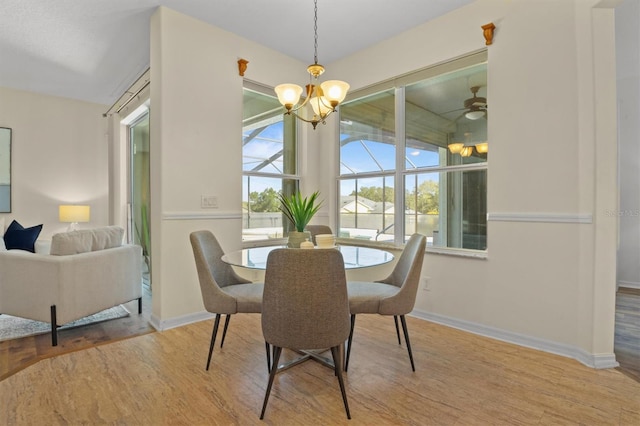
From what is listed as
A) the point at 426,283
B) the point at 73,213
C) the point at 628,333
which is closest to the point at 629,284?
the point at 628,333

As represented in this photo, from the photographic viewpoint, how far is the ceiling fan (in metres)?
2.74

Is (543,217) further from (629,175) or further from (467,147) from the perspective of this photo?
(629,175)

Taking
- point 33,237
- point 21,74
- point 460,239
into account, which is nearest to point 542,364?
point 460,239

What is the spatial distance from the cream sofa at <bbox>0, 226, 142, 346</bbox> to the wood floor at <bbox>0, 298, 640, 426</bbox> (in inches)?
17.4

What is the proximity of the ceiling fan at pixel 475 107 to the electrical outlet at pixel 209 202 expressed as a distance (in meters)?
2.42

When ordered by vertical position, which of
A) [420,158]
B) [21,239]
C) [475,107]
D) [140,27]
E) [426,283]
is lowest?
[426,283]

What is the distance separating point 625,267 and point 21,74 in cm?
774

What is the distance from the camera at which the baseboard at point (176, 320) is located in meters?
2.74

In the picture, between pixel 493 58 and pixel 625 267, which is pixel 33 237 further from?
pixel 625 267

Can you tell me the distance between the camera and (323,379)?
193 centimetres

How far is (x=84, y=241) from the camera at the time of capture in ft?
8.82

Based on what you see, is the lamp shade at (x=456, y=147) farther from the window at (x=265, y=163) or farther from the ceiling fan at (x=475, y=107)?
the window at (x=265, y=163)

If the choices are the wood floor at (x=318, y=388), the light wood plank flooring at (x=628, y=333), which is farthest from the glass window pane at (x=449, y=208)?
the light wood plank flooring at (x=628, y=333)

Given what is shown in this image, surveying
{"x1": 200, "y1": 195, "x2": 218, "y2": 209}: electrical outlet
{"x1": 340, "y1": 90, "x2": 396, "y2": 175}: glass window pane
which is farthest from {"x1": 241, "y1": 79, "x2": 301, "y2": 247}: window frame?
{"x1": 340, "y1": 90, "x2": 396, "y2": 175}: glass window pane
